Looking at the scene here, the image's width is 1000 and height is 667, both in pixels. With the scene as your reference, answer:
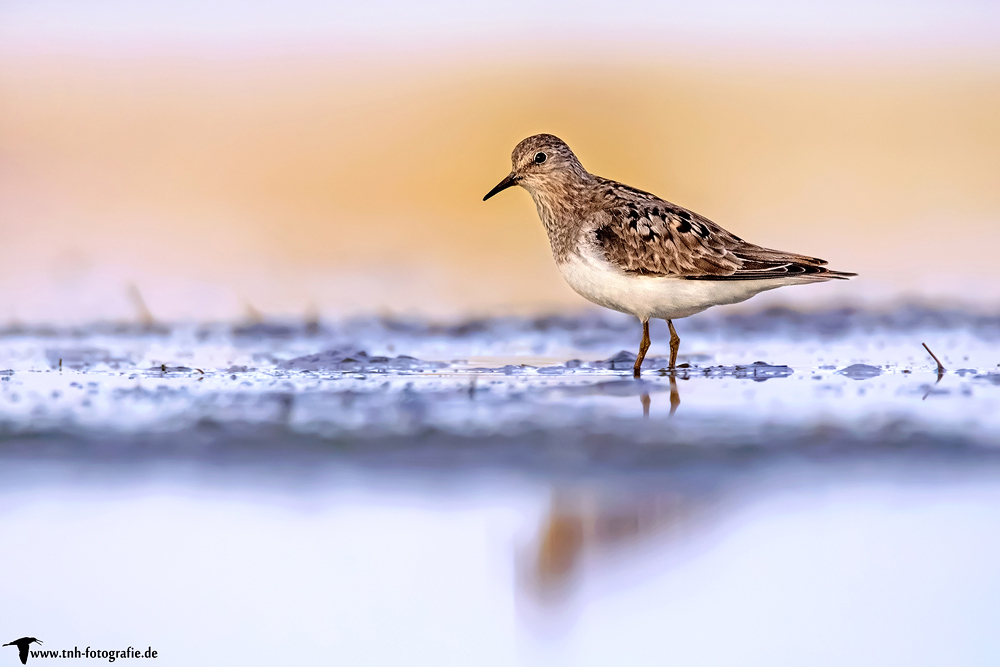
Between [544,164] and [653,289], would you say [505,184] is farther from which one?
[653,289]

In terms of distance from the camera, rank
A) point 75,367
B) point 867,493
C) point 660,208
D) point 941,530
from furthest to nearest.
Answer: point 660,208 → point 75,367 → point 867,493 → point 941,530

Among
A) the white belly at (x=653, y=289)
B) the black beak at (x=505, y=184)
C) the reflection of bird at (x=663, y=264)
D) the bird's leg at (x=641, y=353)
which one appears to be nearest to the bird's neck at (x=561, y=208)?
the reflection of bird at (x=663, y=264)

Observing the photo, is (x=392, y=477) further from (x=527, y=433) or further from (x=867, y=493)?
(x=867, y=493)

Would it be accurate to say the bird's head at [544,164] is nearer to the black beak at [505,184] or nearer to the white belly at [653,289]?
the black beak at [505,184]

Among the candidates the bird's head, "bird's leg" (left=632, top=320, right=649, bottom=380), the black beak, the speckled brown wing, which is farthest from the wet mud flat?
the bird's head

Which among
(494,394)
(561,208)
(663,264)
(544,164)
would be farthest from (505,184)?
(494,394)

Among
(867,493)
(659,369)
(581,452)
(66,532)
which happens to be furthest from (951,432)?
(66,532)
